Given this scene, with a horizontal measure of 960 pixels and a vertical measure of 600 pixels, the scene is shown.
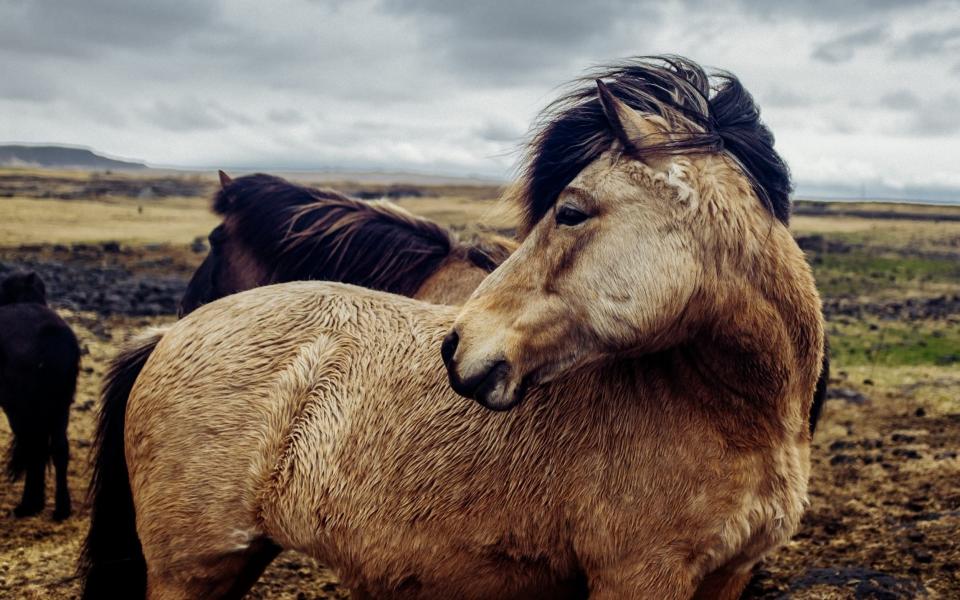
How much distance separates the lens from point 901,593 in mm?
4812

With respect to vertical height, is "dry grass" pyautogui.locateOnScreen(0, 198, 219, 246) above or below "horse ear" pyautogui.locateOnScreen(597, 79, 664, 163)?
below

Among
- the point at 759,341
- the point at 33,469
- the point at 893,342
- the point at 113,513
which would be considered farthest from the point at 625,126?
the point at 893,342

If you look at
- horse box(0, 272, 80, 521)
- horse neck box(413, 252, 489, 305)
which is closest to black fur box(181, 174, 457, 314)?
horse neck box(413, 252, 489, 305)

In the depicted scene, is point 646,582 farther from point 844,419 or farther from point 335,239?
point 844,419

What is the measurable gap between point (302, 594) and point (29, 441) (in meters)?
3.66

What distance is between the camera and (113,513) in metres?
3.78

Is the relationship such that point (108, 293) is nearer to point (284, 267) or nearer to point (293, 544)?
point (284, 267)

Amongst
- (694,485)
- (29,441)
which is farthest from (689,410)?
(29,441)

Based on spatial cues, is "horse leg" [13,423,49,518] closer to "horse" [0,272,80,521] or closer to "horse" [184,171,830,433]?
"horse" [0,272,80,521]

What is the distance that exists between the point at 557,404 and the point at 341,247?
380 centimetres

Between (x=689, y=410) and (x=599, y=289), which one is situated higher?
(x=599, y=289)

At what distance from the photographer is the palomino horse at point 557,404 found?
2.60m

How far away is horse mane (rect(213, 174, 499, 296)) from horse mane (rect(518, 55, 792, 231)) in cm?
332

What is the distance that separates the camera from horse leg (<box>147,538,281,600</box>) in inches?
127
